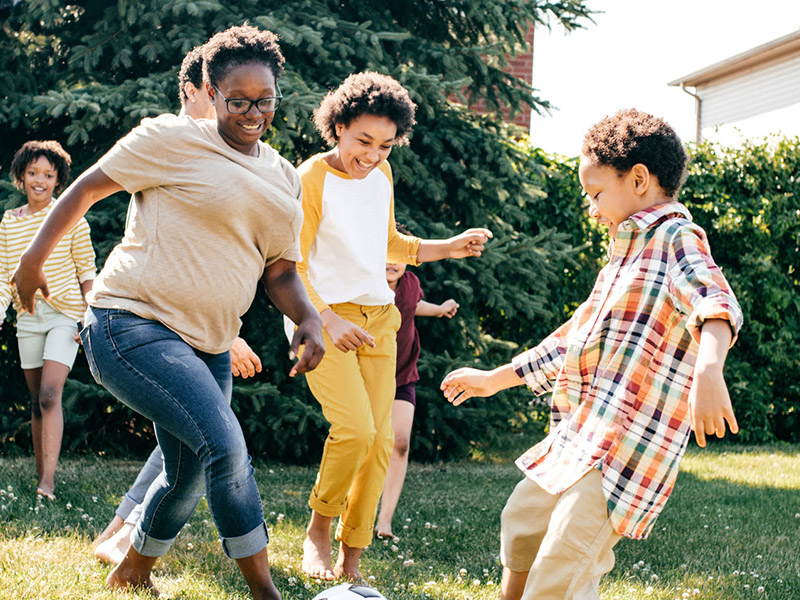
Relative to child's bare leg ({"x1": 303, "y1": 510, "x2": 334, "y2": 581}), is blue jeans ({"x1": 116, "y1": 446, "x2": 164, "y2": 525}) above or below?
above

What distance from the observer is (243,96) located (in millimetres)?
2965

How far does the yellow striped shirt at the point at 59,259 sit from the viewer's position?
5.34 meters

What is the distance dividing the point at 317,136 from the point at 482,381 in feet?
15.1

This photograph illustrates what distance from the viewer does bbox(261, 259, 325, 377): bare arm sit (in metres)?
2.90

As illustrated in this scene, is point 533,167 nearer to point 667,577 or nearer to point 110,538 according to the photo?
point 667,577

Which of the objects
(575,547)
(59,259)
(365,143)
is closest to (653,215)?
→ (575,547)

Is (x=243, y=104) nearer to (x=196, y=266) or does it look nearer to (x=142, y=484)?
(x=196, y=266)

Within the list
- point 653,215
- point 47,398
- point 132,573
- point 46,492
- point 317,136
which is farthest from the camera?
point 317,136

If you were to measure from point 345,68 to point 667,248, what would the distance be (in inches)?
216

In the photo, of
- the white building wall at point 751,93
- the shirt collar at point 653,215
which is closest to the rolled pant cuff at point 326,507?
the shirt collar at point 653,215

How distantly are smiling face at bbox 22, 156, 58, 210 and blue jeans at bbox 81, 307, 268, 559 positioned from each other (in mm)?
2864

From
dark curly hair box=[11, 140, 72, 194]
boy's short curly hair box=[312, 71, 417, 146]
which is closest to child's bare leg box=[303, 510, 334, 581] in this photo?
boy's short curly hair box=[312, 71, 417, 146]

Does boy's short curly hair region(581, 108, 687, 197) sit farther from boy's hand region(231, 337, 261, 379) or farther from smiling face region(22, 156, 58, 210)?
smiling face region(22, 156, 58, 210)

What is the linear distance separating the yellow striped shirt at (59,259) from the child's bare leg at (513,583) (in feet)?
11.3
